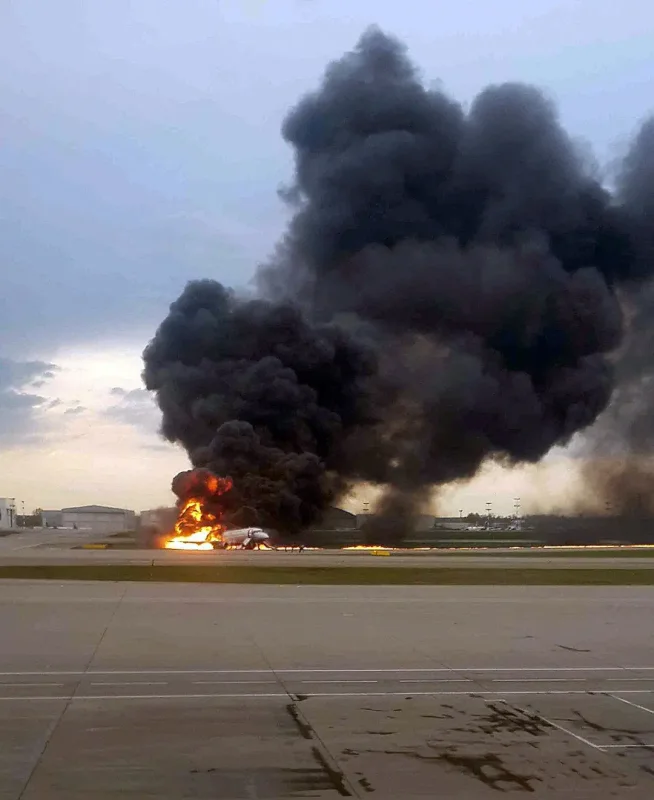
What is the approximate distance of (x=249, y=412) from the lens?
239ft

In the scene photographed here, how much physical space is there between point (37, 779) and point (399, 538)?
70.5 metres

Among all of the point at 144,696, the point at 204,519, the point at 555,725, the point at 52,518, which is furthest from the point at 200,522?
the point at 52,518

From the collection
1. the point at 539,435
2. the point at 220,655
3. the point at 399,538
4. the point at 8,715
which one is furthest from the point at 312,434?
the point at 8,715

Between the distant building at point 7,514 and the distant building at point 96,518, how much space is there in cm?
1098

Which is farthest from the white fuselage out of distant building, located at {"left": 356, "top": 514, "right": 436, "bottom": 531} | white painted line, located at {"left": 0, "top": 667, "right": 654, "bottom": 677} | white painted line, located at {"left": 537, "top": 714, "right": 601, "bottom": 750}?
white painted line, located at {"left": 537, "top": 714, "right": 601, "bottom": 750}

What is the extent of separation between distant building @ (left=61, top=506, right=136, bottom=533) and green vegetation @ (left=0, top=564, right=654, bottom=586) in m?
102

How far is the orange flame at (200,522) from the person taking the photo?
6719 centimetres

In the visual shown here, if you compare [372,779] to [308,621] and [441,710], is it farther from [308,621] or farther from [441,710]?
[308,621]

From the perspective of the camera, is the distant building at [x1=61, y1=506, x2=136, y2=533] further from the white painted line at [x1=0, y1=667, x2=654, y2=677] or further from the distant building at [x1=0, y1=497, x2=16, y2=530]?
the white painted line at [x1=0, y1=667, x2=654, y2=677]

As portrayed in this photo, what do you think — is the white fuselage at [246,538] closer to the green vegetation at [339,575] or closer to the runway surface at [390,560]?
the runway surface at [390,560]

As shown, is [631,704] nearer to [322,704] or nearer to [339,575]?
[322,704]

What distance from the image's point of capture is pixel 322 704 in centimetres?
1085

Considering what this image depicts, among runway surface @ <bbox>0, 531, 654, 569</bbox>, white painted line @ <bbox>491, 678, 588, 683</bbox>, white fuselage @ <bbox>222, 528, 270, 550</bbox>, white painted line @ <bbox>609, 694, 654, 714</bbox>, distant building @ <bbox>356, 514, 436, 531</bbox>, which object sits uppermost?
distant building @ <bbox>356, 514, 436, 531</bbox>

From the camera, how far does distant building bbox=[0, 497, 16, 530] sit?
137 metres
